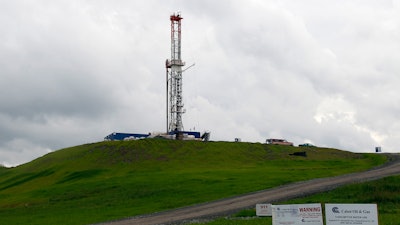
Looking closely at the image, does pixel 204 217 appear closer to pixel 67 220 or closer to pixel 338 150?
pixel 67 220

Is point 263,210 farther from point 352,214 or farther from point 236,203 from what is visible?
point 352,214

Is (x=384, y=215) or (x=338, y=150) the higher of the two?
(x=338, y=150)

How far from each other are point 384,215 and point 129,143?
6731cm

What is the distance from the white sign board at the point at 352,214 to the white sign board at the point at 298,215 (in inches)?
31.8

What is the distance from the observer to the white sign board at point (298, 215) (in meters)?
19.1

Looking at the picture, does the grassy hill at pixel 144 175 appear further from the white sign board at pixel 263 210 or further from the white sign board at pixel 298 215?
the white sign board at pixel 298 215

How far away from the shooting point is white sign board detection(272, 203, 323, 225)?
62.7ft

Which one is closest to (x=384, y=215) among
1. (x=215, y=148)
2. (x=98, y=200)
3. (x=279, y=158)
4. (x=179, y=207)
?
(x=179, y=207)

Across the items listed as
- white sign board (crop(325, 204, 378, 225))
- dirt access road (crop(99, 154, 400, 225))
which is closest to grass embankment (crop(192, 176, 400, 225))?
dirt access road (crop(99, 154, 400, 225))

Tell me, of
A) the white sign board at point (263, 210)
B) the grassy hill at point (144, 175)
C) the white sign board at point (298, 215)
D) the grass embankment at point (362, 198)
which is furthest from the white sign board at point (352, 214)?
the grassy hill at point (144, 175)

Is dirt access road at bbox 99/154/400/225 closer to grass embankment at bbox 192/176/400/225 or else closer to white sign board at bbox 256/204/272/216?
grass embankment at bbox 192/176/400/225

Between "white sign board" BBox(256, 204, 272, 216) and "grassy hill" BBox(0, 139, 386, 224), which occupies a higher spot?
"grassy hill" BBox(0, 139, 386, 224)

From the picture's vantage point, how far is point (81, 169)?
81812mm

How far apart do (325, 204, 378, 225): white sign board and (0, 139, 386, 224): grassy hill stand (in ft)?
72.3
